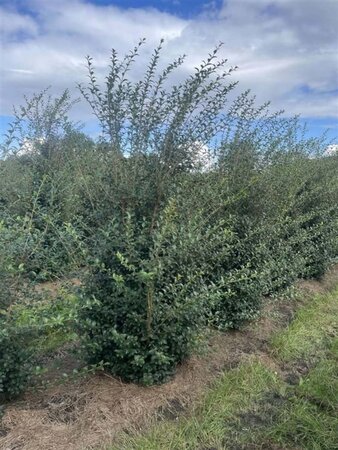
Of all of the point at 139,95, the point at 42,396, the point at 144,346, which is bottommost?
the point at 42,396

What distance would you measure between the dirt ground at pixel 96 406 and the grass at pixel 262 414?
11cm

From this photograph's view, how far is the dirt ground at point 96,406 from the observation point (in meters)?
2.35

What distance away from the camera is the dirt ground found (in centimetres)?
235

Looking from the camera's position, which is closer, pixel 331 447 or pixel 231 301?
pixel 331 447

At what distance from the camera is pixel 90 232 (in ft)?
9.98

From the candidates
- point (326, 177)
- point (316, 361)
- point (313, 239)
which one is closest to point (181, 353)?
point (316, 361)

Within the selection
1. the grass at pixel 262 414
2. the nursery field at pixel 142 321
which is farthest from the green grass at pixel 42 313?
the grass at pixel 262 414

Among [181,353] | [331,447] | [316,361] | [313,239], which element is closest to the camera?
[331,447]

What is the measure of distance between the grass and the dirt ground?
0.35 feet

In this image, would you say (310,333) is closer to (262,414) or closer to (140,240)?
(262,414)

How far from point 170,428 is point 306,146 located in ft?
15.9

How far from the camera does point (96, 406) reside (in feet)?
8.55

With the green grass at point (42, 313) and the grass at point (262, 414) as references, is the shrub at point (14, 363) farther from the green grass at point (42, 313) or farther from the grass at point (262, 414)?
the grass at point (262, 414)

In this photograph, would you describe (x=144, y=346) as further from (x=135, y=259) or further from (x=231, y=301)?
(x=231, y=301)
